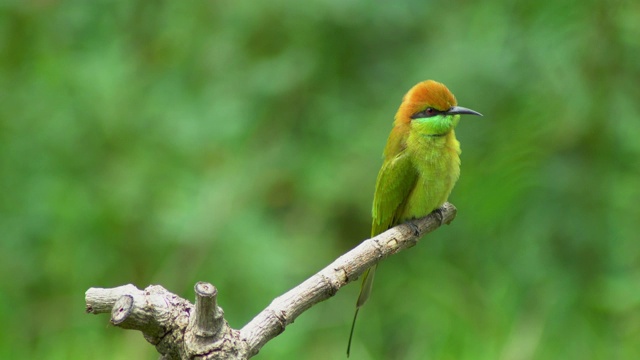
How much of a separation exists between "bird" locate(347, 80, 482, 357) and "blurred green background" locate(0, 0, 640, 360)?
64 centimetres

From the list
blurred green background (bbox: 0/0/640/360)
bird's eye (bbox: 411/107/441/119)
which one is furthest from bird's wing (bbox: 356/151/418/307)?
blurred green background (bbox: 0/0/640/360)

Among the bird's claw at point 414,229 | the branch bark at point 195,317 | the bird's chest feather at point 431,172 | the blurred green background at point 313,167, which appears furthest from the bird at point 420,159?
the branch bark at point 195,317

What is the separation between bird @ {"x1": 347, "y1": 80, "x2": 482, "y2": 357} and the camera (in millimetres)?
2236

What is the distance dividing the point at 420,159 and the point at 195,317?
1149 mm

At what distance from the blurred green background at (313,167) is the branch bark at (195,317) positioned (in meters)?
1.43

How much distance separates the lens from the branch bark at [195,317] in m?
1.19

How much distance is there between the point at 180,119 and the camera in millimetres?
3207

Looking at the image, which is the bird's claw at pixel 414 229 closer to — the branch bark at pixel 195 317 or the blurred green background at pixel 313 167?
the branch bark at pixel 195 317

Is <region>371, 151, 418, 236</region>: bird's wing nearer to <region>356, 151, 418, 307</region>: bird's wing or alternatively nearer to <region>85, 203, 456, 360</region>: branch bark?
<region>356, 151, 418, 307</region>: bird's wing

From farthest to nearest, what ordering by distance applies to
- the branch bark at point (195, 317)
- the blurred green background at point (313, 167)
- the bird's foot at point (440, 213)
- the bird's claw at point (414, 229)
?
the blurred green background at point (313, 167) < the bird's foot at point (440, 213) < the bird's claw at point (414, 229) < the branch bark at point (195, 317)

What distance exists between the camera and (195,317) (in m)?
1.26

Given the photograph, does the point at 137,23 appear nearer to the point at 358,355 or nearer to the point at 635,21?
the point at 358,355

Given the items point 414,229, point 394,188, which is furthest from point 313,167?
point 414,229

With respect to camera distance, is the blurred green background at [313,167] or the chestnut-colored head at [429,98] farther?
the blurred green background at [313,167]
